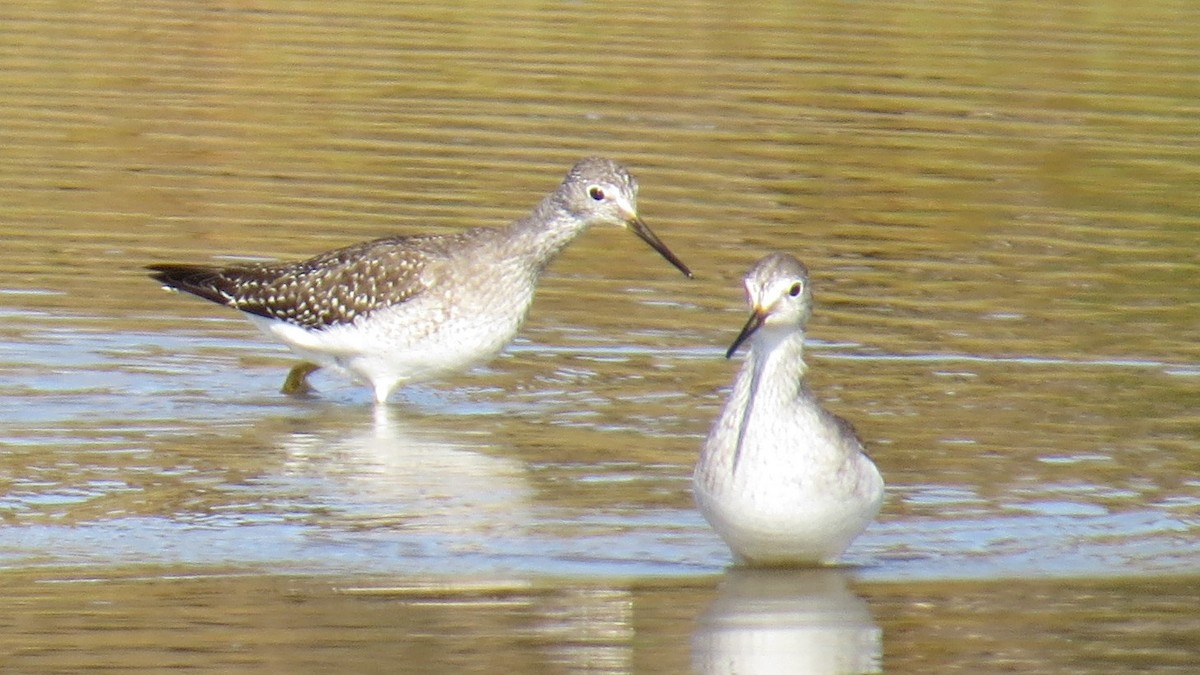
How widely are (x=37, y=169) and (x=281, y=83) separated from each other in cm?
482

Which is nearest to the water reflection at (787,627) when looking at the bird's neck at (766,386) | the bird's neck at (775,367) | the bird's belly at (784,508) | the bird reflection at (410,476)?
the bird's belly at (784,508)

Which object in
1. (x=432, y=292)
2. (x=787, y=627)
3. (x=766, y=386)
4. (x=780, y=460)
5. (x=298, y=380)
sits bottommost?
(x=787, y=627)

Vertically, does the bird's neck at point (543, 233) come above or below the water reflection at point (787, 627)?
above

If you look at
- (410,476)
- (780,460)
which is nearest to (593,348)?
(410,476)

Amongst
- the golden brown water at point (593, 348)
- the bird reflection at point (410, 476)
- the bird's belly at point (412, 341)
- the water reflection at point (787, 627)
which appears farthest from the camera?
the bird's belly at point (412, 341)

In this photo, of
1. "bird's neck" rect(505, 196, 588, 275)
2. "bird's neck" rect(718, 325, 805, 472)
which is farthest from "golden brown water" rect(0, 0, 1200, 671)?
"bird's neck" rect(505, 196, 588, 275)

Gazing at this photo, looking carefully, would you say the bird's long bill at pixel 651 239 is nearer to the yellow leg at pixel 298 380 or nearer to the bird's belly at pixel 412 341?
the bird's belly at pixel 412 341

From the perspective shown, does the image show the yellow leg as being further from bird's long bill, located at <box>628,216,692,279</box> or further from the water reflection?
the water reflection

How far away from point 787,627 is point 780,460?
70 centimetres

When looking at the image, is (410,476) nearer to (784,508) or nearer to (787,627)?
(784,508)

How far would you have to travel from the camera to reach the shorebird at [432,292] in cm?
1282

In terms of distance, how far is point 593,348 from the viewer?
46.1ft

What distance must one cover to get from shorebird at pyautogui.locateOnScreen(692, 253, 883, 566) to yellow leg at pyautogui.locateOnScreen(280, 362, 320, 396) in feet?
14.3

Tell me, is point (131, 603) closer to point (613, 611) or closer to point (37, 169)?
point (613, 611)
